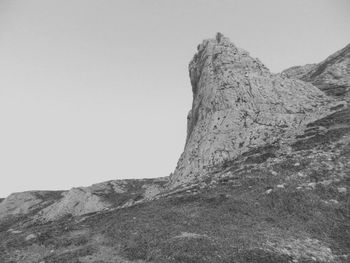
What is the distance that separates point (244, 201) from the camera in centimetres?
1983

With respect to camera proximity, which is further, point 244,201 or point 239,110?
point 239,110

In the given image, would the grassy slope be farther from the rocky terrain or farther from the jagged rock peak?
the jagged rock peak

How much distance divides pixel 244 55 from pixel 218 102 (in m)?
14.2

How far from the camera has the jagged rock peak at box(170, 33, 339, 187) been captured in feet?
122

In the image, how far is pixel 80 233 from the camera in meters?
20.7

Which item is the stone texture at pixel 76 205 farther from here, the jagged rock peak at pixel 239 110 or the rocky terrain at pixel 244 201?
the jagged rock peak at pixel 239 110

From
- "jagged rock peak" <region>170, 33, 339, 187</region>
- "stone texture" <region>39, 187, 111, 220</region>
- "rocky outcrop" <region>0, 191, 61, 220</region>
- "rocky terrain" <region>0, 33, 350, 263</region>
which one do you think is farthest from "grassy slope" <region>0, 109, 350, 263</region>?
"rocky outcrop" <region>0, 191, 61, 220</region>

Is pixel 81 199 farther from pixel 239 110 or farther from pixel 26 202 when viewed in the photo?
pixel 239 110

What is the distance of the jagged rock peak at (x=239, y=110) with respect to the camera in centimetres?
3728

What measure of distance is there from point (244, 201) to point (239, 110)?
25.3 meters

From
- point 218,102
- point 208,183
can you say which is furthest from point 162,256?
point 218,102

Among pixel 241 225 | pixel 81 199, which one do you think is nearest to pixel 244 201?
pixel 241 225

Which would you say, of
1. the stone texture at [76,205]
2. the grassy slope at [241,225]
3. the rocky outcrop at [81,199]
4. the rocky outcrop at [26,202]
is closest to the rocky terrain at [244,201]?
the grassy slope at [241,225]

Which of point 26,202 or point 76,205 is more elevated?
point 26,202
